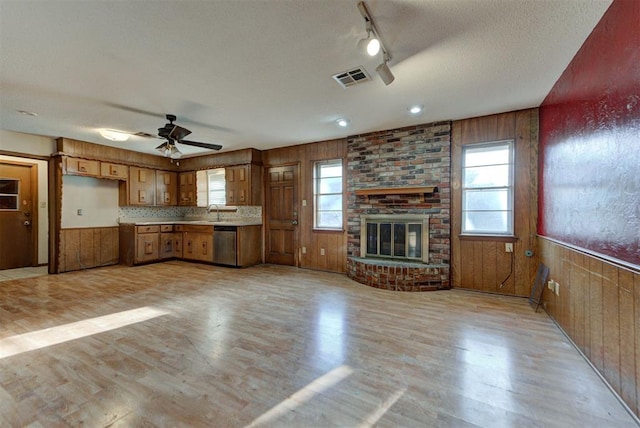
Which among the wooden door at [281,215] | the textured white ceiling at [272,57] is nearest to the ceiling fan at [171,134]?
the textured white ceiling at [272,57]

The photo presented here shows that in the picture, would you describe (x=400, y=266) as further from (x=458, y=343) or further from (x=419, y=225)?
(x=458, y=343)

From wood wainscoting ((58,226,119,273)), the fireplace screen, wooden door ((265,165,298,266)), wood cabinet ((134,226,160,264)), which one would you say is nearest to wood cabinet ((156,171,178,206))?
wood cabinet ((134,226,160,264))

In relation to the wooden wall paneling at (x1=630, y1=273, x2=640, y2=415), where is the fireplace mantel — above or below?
above

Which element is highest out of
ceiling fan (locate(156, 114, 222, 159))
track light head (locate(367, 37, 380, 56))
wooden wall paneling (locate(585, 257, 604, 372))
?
track light head (locate(367, 37, 380, 56))

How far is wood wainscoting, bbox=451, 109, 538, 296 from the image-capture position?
356 centimetres

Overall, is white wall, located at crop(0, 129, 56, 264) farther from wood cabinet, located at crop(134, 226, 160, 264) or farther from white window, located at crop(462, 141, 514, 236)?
white window, located at crop(462, 141, 514, 236)

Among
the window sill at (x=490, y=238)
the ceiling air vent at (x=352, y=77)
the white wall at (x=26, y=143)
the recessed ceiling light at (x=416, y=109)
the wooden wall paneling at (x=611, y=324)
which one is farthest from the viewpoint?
the white wall at (x=26, y=143)

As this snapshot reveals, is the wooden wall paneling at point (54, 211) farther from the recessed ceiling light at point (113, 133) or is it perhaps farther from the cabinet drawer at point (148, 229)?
the recessed ceiling light at point (113, 133)

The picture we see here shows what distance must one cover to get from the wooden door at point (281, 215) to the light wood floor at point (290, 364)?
81.2 inches

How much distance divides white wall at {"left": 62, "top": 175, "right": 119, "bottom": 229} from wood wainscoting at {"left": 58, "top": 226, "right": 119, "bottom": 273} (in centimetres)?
14

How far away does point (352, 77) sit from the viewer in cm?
268

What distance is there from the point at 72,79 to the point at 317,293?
3.58 meters

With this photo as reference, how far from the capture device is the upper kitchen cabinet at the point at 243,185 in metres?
5.74

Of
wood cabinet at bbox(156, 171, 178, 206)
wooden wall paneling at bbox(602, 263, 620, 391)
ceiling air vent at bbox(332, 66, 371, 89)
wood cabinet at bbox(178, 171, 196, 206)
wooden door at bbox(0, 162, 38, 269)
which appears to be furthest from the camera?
wood cabinet at bbox(178, 171, 196, 206)
